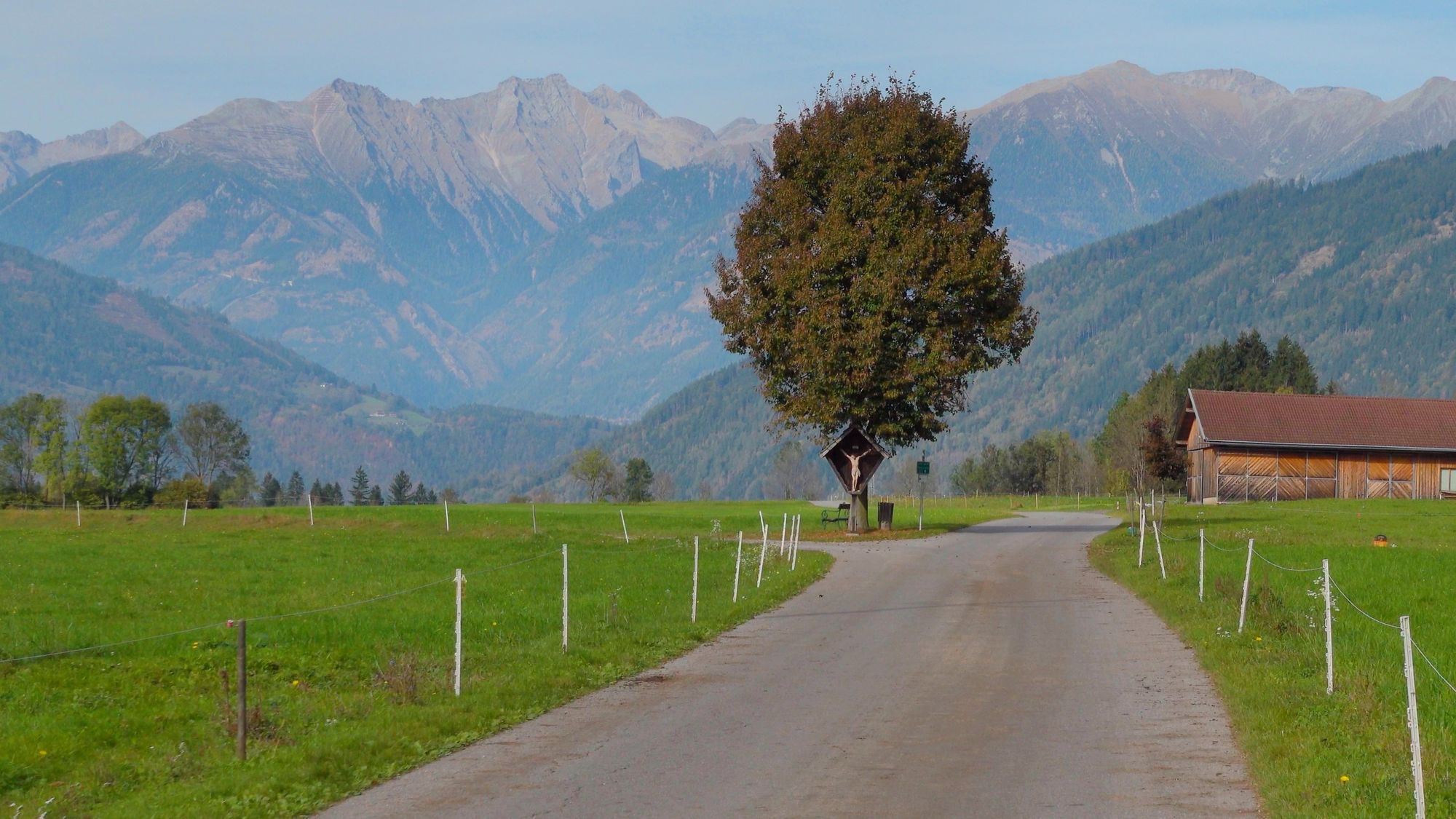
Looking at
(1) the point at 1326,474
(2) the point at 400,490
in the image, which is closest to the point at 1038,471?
(1) the point at 1326,474

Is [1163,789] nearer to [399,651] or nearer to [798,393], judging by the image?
[399,651]

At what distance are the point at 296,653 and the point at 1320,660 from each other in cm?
1366

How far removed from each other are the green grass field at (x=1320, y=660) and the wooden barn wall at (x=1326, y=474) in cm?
4297

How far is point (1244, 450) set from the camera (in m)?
82.9

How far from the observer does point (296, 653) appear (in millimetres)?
20188

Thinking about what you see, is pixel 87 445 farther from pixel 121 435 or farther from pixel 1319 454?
pixel 1319 454

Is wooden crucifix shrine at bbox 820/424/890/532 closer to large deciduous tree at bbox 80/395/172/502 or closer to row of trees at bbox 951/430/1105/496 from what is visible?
row of trees at bbox 951/430/1105/496

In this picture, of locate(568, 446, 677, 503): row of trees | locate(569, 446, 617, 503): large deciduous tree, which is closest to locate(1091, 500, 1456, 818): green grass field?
locate(569, 446, 617, 503): large deciduous tree

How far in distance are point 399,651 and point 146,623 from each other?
16.7 ft

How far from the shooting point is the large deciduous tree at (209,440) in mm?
174250

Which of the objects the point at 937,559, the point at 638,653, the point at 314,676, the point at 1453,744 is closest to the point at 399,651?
the point at 314,676

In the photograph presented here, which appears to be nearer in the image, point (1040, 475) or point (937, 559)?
point (937, 559)

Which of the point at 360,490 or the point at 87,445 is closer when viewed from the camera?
the point at 87,445

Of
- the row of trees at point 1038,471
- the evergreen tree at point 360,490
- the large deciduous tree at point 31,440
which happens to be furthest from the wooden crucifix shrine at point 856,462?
the large deciduous tree at point 31,440
